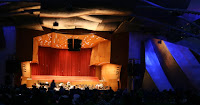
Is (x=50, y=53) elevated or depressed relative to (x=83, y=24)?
depressed

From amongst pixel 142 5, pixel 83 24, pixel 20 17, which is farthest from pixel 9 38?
pixel 142 5

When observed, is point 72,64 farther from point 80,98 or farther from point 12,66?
point 80,98

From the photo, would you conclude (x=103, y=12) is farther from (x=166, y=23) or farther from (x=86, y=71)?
(x=86, y=71)

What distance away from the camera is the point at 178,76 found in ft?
59.6

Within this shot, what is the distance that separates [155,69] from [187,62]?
3235mm

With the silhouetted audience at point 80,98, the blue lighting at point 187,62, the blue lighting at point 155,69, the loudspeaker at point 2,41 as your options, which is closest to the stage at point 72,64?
the blue lighting at point 155,69

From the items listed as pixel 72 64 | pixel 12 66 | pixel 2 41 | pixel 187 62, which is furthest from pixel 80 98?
pixel 72 64

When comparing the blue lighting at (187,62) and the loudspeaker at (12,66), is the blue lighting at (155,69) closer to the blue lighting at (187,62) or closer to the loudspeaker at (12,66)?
the blue lighting at (187,62)

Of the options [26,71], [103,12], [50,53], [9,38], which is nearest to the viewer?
[103,12]

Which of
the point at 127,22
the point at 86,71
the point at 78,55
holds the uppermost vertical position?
the point at 127,22

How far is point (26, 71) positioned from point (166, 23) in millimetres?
13713

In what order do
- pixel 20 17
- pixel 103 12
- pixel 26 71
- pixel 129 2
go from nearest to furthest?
pixel 129 2 < pixel 103 12 < pixel 20 17 < pixel 26 71

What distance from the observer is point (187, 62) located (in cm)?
1744

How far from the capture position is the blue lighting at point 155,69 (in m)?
18.8
